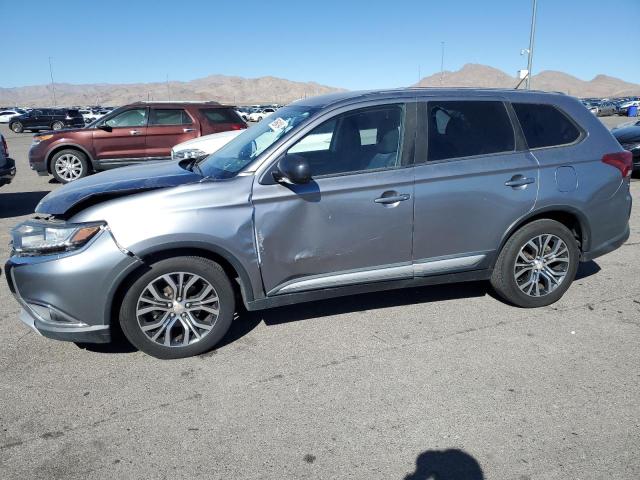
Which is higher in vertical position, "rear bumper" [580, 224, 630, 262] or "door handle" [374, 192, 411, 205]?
"door handle" [374, 192, 411, 205]

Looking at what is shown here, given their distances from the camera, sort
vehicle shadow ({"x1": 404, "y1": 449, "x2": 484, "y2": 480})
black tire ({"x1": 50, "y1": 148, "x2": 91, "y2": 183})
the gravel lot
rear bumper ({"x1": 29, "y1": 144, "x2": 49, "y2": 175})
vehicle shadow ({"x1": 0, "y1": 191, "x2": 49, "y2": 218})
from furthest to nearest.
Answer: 1. black tire ({"x1": 50, "y1": 148, "x2": 91, "y2": 183})
2. rear bumper ({"x1": 29, "y1": 144, "x2": 49, "y2": 175})
3. vehicle shadow ({"x1": 0, "y1": 191, "x2": 49, "y2": 218})
4. the gravel lot
5. vehicle shadow ({"x1": 404, "y1": 449, "x2": 484, "y2": 480})

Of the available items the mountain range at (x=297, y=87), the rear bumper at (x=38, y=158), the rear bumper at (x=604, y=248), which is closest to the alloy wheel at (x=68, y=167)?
the rear bumper at (x=38, y=158)

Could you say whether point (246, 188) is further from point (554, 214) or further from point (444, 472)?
point (554, 214)

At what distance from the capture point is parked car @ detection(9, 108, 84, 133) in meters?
34.6

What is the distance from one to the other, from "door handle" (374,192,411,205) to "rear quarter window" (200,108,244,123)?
8.75 metres

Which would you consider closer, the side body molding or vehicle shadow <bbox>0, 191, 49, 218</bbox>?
the side body molding

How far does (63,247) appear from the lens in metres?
3.35

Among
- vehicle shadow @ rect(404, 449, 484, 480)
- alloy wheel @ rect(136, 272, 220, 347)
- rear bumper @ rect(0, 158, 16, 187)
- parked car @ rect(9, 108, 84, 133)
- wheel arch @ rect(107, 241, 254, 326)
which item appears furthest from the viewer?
parked car @ rect(9, 108, 84, 133)

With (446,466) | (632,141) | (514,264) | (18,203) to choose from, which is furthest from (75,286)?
(632,141)

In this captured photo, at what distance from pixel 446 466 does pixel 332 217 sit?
5.99 ft

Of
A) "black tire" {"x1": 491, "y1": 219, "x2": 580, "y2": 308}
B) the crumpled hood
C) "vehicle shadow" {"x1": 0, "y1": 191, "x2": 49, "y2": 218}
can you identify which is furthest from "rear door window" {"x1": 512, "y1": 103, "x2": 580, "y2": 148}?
"vehicle shadow" {"x1": 0, "y1": 191, "x2": 49, "y2": 218}

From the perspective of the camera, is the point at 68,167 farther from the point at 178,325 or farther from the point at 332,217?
the point at 332,217

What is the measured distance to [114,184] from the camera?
3736mm

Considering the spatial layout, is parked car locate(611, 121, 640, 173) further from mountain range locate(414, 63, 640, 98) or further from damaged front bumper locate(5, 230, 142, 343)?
mountain range locate(414, 63, 640, 98)
